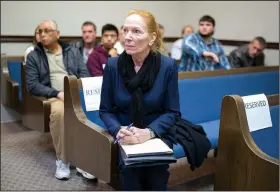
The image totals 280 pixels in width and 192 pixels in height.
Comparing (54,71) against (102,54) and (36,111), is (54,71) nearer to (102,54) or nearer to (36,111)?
(36,111)

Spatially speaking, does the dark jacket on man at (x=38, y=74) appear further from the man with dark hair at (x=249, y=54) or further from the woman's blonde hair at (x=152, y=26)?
the man with dark hair at (x=249, y=54)

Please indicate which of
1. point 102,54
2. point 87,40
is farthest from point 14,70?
point 102,54

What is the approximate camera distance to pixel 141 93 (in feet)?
5.54

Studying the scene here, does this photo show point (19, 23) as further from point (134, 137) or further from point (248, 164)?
point (248, 164)

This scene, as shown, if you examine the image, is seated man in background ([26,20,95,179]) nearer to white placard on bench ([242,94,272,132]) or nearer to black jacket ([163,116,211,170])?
black jacket ([163,116,211,170])

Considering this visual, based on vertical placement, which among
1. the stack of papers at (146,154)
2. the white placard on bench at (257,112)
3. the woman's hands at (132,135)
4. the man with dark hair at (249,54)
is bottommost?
the stack of papers at (146,154)

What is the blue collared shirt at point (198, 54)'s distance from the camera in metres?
3.38

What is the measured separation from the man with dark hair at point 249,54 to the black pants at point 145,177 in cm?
299

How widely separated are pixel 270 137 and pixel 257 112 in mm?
300

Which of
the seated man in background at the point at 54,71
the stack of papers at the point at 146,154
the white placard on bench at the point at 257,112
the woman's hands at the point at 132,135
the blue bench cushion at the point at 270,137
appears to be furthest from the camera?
the seated man in background at the point at 54,71

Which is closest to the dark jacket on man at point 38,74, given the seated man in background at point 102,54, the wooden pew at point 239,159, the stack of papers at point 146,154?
the seated man in background at point 102,54

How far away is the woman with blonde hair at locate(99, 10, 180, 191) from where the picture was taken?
66.4 inches

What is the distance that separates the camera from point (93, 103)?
231 cm

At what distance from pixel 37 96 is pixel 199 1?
13.4ft
